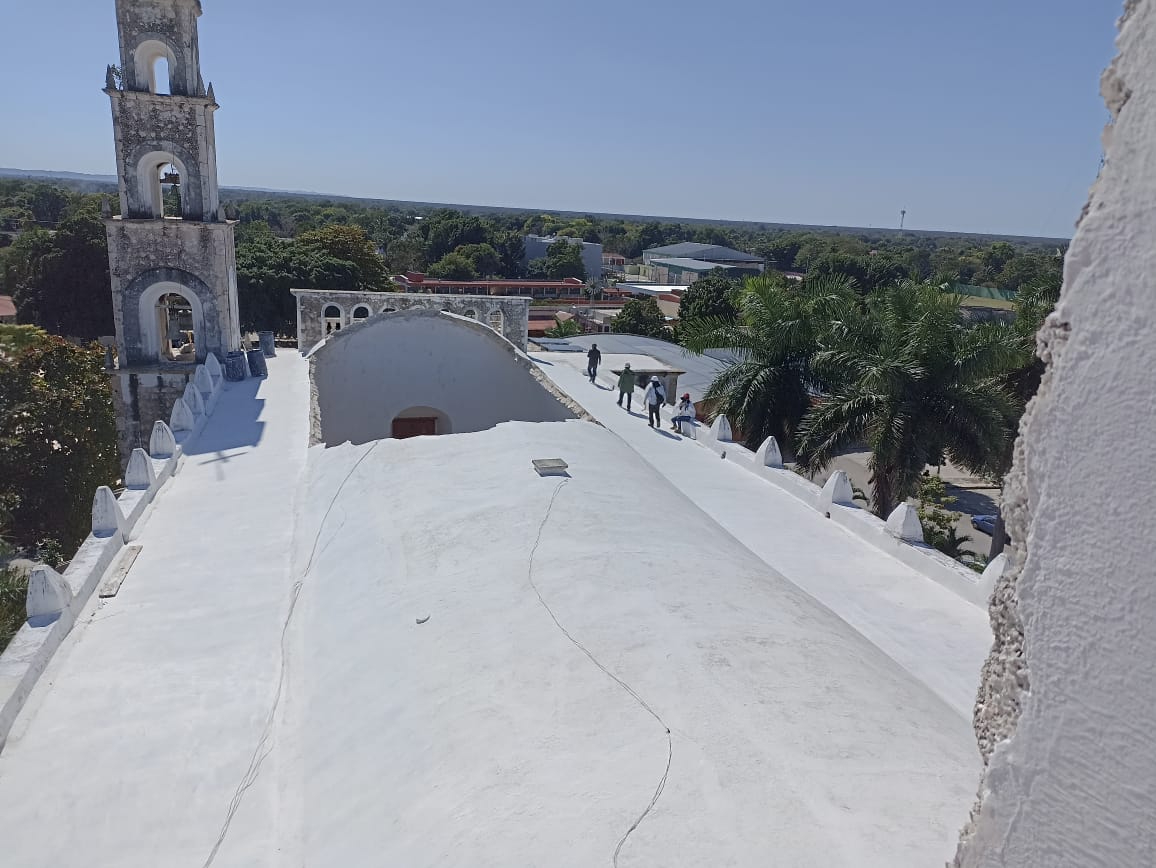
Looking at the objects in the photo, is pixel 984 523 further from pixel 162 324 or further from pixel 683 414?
pixel 162 324

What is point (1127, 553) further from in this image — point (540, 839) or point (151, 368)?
point (151, 368)

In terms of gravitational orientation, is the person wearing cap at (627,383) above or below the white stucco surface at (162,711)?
above

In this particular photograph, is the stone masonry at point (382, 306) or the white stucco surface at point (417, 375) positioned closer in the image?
the white stucco surface at point (417, 375)

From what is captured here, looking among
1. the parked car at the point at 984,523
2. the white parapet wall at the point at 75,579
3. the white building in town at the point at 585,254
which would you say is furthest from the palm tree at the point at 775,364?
the white building in town at the point at 585,254

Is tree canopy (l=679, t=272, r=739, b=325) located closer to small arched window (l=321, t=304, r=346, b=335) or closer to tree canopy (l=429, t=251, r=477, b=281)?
small arched window (l=321, t=304, r=346, b=335)

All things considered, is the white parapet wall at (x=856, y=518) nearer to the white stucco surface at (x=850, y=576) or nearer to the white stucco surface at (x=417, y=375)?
the white stucco surface at (x=850, y=576)

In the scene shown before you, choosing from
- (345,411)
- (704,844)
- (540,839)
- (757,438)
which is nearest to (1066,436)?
(704,844)
